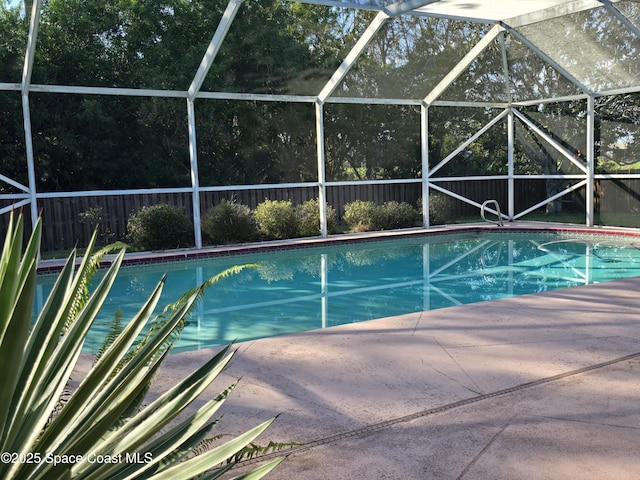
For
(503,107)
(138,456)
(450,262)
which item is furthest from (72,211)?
(138,456)

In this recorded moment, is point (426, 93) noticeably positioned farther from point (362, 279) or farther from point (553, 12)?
point (362, 279)

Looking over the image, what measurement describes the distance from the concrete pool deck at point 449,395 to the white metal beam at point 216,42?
5791 millimetres

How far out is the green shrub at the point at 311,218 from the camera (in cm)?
1273

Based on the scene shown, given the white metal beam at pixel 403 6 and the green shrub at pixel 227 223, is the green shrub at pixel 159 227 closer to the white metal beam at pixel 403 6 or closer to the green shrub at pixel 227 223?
the green shrub at pixel 227 223

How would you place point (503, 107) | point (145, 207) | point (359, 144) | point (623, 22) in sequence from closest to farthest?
point (623, 22), point (145, 207), point (503, 107), point (359, 144)

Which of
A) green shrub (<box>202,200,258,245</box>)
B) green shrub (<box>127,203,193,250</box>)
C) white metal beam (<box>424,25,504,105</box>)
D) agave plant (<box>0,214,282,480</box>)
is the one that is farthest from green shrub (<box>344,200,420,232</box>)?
agave plant (<box>0,214,282,480</box>)

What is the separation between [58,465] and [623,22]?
37.2ft

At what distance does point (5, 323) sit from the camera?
1054 millimetres

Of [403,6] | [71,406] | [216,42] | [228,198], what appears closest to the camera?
[71,406]

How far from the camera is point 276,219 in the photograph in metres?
12.3

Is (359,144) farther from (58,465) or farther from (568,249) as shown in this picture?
(58,465)

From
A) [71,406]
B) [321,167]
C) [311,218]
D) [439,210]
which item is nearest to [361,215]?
[311,218]

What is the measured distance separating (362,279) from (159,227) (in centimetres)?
415

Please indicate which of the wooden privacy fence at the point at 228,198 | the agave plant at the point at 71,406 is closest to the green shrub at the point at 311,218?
the wooden privacy fence at the point at 228,198
